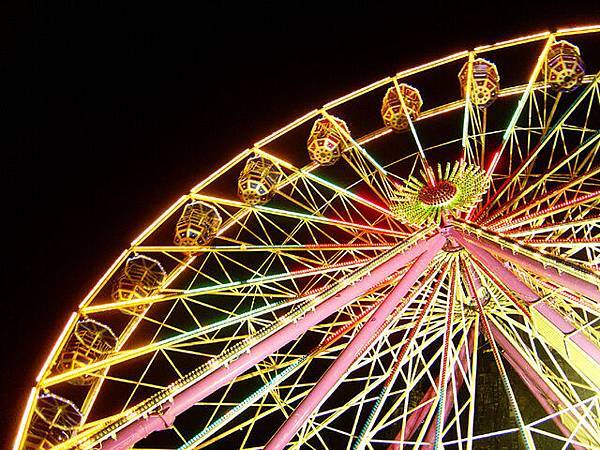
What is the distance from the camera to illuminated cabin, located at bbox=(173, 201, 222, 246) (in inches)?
488

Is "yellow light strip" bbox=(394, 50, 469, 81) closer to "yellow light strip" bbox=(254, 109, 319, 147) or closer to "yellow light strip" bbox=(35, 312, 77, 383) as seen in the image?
"yellow light strip" bbox=(254, 109, 319, 147)

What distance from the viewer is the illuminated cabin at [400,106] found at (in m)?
13.2

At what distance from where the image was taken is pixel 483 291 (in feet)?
41.5

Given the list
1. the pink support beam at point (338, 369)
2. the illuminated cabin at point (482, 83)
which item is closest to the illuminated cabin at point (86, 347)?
the pink support beam at point (338, 369)

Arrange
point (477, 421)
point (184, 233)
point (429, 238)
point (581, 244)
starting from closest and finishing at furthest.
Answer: point (581, 244), point (429, 238), point (184, 233), point (477, 421)

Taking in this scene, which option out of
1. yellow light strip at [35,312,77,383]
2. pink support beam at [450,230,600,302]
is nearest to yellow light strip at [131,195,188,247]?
yellow light strip at [35,312,77,383]

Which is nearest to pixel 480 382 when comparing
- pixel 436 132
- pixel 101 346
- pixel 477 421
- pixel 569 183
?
pixel 477 421

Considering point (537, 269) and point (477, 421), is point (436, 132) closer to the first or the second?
point (477, 421)

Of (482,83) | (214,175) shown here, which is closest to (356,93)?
(482,83)

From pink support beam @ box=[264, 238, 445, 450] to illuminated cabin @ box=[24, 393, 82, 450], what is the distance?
11.0 feet

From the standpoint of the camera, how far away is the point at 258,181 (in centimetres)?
1280

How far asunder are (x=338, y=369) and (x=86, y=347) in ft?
15.9

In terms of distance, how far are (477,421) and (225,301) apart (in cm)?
1101

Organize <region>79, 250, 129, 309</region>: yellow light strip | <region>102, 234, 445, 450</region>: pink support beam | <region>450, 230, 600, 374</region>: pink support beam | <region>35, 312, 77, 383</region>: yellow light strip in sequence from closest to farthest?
1. <region>102, 234, 445, 450</region>: pink support beam
2. <region>450, 230, 600, 374</region>: pink support beam
3. <region>35, 312, 77, 383</region>: yellow light strip
4. <region>79, 250, 129, 309</region>: yellow light strip
